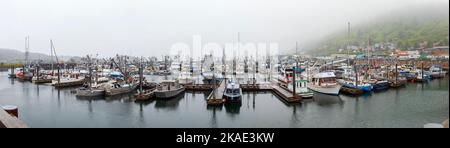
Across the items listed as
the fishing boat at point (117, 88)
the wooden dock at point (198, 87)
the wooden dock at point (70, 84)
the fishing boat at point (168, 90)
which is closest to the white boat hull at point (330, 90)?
the wooden dock at point (198, 87)

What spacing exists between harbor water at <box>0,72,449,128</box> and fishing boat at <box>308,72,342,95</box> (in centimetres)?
75

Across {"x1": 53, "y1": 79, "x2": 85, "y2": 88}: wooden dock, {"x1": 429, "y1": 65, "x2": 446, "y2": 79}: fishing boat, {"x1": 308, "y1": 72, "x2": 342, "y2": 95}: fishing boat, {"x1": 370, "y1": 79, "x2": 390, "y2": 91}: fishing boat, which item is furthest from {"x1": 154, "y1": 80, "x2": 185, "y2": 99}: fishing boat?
{"x1": 429, "y1": 65, "x2": 446, "y2": 79}: fishing boat

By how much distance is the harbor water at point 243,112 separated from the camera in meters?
14.8

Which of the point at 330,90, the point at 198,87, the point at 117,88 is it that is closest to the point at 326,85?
the point at 330,90

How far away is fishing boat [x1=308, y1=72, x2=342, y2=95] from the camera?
75.7 ft

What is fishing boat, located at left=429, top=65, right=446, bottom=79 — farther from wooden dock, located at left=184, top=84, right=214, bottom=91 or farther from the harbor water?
wooden dock, located at left=184, top=84, right=214, bottom=91

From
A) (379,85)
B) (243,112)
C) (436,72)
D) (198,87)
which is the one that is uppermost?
(436,72)

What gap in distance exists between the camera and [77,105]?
20219mm

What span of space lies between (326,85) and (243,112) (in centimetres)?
904

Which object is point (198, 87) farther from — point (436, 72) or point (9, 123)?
point (436, 72)

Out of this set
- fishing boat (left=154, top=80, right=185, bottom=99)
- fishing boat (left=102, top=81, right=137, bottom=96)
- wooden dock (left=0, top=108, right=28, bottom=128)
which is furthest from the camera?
fishing boat (left=102, top=81, right=137, bottom=96)

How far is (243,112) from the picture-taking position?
17.5 metres

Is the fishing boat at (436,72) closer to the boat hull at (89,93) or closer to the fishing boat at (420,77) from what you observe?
the fishing boat at (420,77)
